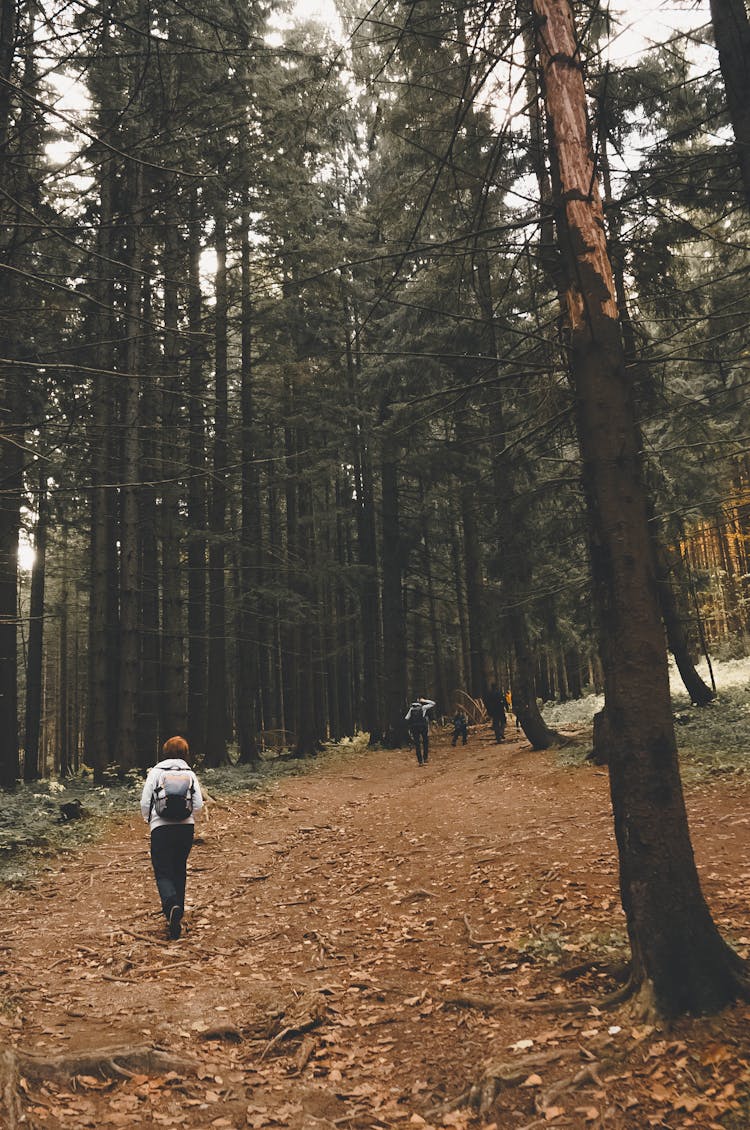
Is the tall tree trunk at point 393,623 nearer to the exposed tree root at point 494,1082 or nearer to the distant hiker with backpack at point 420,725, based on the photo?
the distant hiker with backpack at point 420,725

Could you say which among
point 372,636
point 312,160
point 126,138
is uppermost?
point 312,160

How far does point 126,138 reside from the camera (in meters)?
12.5

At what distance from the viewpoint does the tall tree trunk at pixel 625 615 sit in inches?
160

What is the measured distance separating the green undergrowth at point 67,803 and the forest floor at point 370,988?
550mm

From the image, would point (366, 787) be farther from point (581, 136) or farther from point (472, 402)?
point (581, 136)

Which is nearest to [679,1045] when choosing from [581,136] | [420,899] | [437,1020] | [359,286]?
[437,1020]

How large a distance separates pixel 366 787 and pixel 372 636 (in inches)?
484

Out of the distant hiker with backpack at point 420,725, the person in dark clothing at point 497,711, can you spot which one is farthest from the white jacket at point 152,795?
the person in dark clothing at point 497,711

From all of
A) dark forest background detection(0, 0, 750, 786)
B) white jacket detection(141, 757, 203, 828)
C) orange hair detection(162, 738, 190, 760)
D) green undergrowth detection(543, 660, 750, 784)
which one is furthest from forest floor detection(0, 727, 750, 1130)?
dark forest background detection(0, 0, 750, 786)

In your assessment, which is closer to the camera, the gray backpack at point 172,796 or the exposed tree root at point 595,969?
the exposed tree root at point 595,969

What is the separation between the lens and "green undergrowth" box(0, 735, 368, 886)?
9.44 metres

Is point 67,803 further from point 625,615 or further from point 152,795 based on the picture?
point 625,615

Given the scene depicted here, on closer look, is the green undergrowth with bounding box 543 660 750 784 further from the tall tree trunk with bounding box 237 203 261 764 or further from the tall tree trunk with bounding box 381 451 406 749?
the tall tree trunk with bounding box 237 203 261 764

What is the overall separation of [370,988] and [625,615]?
12.4 ft
